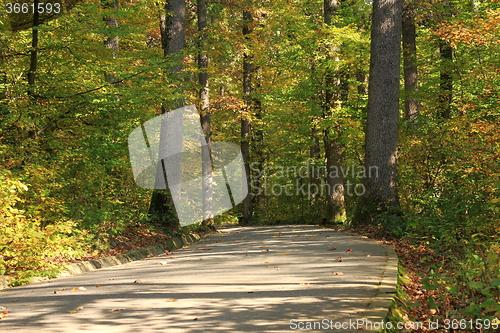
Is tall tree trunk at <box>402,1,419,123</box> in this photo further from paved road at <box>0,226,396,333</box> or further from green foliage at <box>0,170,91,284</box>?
green foliage at <box>0,170,91,284</box>

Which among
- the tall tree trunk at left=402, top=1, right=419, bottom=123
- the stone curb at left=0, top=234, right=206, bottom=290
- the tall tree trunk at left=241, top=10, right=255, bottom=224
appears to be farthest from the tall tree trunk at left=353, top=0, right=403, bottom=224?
the tall tree trunk at left=241, top=10, right=255, bottom=224

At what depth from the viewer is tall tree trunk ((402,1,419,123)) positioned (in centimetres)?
1969

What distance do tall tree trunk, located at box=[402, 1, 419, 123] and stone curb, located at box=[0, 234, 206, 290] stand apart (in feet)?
36.8

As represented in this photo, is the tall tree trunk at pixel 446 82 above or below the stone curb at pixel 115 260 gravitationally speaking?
above

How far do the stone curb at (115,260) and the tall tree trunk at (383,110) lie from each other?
5702 mm

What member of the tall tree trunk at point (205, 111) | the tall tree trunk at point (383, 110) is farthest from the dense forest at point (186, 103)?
the tall tree trunk at point (205, 111)

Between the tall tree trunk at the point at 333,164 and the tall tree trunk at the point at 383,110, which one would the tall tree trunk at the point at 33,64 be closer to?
the tall tree trunk at the point at 383,110

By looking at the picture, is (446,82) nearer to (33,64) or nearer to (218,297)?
(33,64)

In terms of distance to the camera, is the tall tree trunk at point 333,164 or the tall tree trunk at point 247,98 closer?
the tall tree trunk at point 333,164

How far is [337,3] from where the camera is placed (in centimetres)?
2347

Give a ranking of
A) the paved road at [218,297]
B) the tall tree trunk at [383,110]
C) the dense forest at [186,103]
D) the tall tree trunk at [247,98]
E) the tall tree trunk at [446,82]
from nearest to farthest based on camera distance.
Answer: the paved road at [218,297] → the dense forest at [186,103] → the tall tree trunk at [383,110] → the tall tree trunk at [446,82] → the tall tree trunk at [247,98]

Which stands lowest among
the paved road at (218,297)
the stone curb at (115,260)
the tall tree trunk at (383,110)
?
the stone curb at (115,260)

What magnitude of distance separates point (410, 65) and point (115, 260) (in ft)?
47.6

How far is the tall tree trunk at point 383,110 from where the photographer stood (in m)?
13.1
